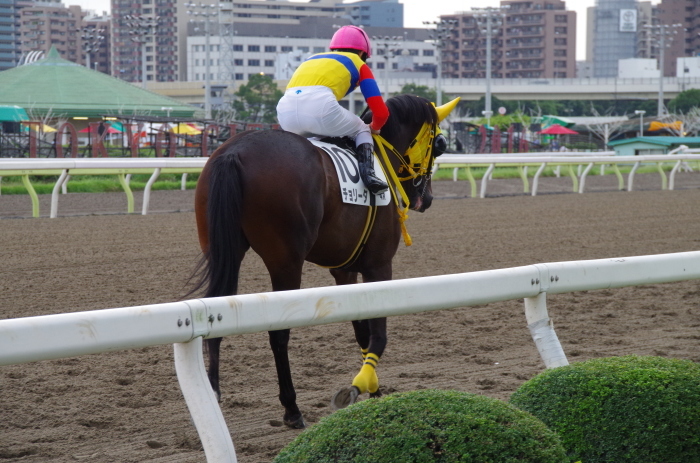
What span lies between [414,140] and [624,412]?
2569 millimetres

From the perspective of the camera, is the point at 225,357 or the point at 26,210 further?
the point at 26,210

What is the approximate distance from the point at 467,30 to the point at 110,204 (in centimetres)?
10934

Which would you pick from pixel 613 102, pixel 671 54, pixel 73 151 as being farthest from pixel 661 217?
pixel 671 54

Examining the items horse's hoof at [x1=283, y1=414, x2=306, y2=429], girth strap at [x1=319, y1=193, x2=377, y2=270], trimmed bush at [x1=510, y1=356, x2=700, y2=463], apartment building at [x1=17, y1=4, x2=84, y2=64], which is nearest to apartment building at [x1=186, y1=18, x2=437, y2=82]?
apartment building at [x1=17, y1=4, x2=84, y2=64]

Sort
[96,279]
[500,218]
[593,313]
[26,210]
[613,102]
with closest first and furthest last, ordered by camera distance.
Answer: [593,313] < [96,279] < [500,218] < [26,210] < [613,102]

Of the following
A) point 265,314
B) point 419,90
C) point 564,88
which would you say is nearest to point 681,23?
point 564,88

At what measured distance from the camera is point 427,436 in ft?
6.13

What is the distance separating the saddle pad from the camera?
12.8 ft

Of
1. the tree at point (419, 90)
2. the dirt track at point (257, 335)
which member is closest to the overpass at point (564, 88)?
the tree at point (419, 90)

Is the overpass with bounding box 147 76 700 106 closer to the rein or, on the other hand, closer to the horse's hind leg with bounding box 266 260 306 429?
the rein

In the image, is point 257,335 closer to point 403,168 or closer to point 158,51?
point 403,168

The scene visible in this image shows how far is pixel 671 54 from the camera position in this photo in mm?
131500

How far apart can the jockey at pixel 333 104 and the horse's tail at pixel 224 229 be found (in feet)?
2.30

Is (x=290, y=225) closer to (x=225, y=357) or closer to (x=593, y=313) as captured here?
(x=225, y=357)
